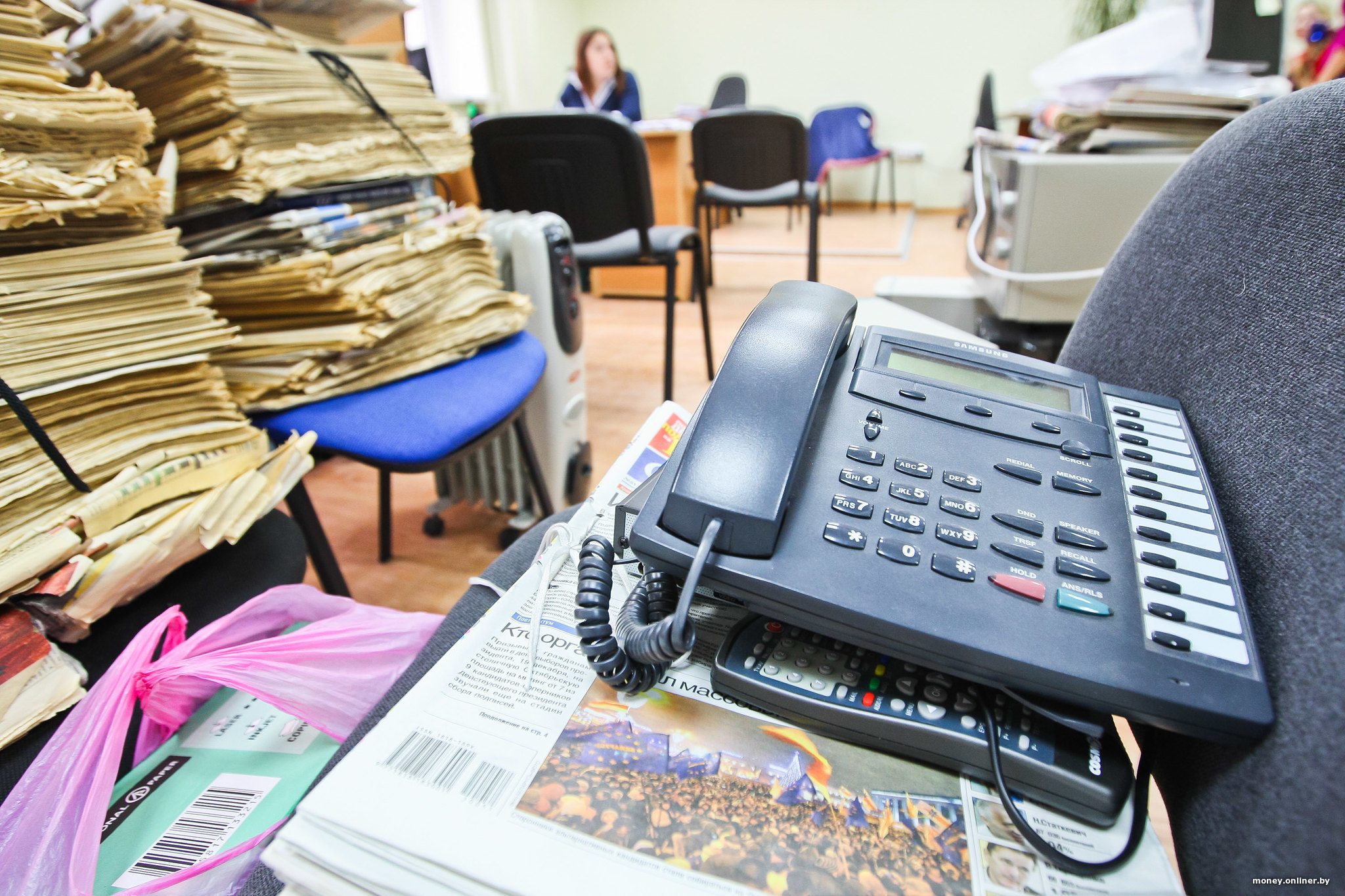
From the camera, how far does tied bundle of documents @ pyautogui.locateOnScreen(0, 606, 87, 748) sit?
38 cm

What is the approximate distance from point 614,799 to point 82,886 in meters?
0.31

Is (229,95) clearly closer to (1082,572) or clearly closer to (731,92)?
(1082,572)

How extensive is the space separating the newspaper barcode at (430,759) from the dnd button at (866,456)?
0.68 feet

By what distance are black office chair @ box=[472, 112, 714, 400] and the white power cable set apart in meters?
0.55

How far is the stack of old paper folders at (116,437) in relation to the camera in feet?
1.45

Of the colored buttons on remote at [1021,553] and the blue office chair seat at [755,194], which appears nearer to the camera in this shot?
the colored buttons on remote at [1021,553]

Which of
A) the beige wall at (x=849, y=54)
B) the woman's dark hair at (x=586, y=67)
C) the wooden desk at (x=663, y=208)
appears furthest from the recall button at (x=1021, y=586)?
the beige wall at (x=849, y=54)

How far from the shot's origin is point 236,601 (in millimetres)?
547

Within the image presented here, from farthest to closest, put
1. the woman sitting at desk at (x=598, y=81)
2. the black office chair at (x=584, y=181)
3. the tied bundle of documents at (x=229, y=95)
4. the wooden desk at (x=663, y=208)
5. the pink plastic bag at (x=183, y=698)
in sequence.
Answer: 1. the woman sitting at desk at (x=598, y=81)
2. the wooden desk at (x=663, y=208)
3. the black office chair at (x=584, y=181)
4. the tied bundle of documents at (x=229, y=95)
5. the pink plastic bag at (x=183, y=698)

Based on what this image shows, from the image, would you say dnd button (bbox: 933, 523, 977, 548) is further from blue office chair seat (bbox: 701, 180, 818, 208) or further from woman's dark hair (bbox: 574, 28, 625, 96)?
woman's dark hair (bbox: 574, 28, 625, 96)

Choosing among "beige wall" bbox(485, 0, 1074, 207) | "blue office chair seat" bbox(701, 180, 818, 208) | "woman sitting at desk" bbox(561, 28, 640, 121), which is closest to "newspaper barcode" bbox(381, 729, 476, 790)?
"blue office chair seat" bbox(701, 180, 818, 208)

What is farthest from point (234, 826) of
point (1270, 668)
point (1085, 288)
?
point (1085, 288)

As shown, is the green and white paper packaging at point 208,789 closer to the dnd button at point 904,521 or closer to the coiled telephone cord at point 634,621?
the coiled telephone cord at point 634,621

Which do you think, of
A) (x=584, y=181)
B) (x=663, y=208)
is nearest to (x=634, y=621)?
(x=584, y=181)
